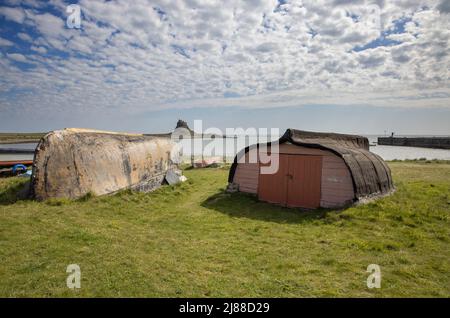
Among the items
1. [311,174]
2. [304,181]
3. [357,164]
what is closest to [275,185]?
[304,181]

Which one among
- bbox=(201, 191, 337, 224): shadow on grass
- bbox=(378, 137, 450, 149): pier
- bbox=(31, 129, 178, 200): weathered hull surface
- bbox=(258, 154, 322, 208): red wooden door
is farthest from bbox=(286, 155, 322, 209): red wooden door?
bbox=(378, 137, 450, 149): pier

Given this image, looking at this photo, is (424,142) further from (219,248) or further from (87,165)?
(87,165)

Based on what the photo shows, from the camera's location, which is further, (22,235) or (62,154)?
(62,154)

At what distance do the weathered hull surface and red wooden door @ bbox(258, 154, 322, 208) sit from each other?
22.1ft

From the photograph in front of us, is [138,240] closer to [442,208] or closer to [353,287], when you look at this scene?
[353,287]

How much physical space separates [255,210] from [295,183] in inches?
93.3

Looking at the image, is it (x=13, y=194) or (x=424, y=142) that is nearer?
(x=13, y=194)

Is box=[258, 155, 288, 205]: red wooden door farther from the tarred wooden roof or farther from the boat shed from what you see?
the tarred wooden roof

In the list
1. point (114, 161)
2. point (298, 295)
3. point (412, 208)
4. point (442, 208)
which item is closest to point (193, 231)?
point (298, 295)

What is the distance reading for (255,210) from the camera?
12898 mm

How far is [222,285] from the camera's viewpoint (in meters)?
5.66

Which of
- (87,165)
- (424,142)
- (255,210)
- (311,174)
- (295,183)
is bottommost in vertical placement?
(255,210)

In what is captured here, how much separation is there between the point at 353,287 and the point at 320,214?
20.5ft

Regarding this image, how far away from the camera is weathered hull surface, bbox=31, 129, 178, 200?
1160 centimetres
